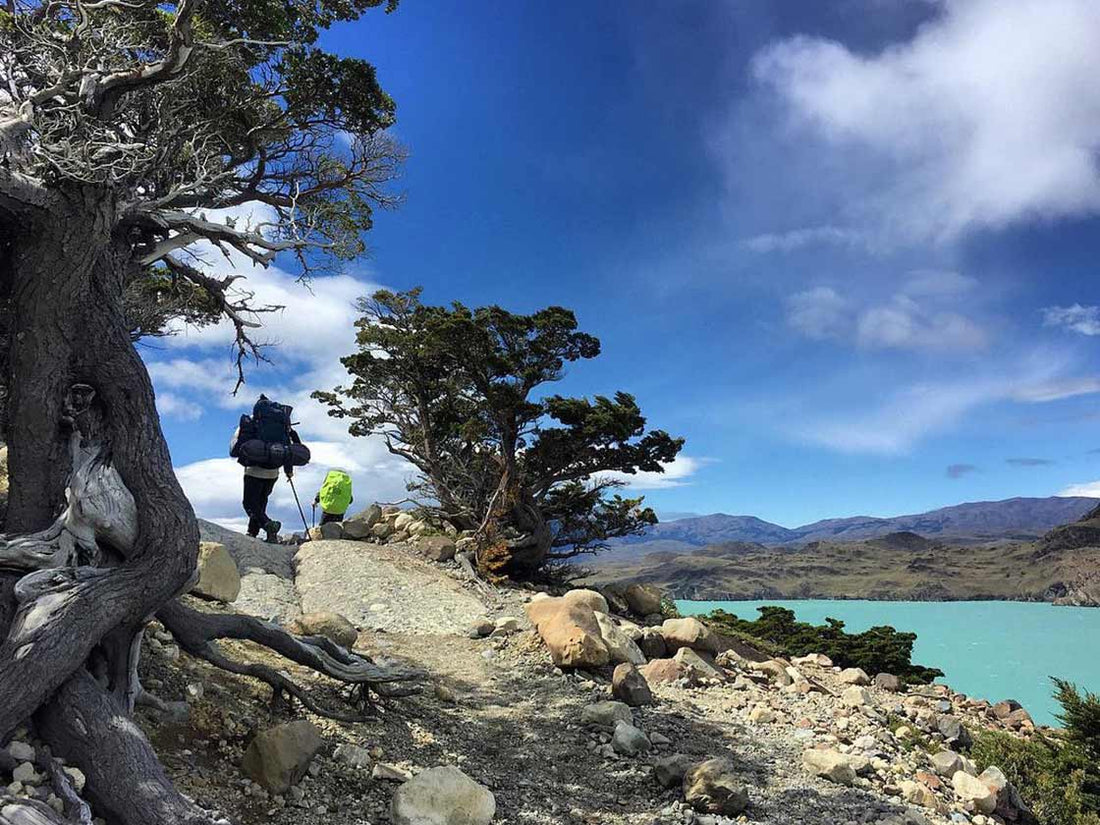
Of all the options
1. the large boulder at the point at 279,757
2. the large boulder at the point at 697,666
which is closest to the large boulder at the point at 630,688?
the large boulder at the point at 697,666

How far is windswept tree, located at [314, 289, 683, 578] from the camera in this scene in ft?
57.0

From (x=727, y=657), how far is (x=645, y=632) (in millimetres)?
1692

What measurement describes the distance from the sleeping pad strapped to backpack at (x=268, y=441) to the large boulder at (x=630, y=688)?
9937mm

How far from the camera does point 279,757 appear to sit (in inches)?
184

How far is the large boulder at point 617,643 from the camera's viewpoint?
9812 millimetres

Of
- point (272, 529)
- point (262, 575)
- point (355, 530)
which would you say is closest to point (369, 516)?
point (355, 530)

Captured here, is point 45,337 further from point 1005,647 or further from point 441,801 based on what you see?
point 1005,647

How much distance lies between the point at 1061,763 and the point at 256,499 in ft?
54.9

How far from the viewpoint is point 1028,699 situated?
21266 millimetres

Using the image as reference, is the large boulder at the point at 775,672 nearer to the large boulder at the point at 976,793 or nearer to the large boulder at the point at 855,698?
the large boulder at the point at 855,698

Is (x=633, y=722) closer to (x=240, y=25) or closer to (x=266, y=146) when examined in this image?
(x=266, y=146)

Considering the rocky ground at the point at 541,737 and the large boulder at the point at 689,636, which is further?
the large boulder at the point at 689,636

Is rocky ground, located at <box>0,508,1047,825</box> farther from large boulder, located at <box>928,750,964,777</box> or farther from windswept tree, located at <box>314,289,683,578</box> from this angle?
windswept tree, located at <box>314,289,683,578</box>

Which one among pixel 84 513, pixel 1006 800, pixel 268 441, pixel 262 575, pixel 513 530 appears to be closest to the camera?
pixel 84 513
